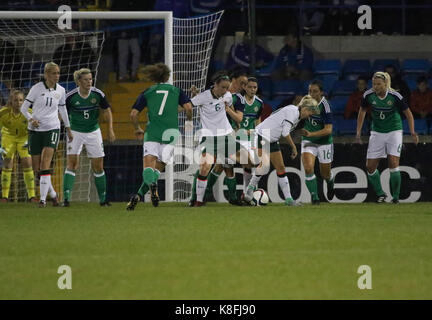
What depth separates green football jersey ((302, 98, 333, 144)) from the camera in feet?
46.8

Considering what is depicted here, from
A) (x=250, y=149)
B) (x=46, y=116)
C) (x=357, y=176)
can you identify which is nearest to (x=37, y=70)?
(x=46, y=116)

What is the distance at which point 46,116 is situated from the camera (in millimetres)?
13586

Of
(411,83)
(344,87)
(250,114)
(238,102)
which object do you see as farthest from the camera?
(411,83)

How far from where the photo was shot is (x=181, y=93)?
12.9 metres

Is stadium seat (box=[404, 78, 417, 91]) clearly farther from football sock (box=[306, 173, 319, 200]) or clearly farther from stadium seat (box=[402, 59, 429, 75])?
football sock (box=[306, 173, 319, 200])

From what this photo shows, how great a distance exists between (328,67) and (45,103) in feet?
22.9

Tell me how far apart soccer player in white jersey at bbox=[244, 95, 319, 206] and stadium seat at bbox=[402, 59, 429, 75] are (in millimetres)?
5371

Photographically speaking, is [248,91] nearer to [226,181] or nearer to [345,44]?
[226,181]

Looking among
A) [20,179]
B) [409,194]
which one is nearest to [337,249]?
[409,194]

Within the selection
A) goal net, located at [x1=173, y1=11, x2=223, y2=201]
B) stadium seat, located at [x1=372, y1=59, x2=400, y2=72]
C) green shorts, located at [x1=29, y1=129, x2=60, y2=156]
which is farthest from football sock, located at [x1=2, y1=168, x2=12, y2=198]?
stadium seat, located at [x1=372, y1=59, x2=400, y2=72]

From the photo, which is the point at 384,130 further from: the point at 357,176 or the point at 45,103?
the point at 45,103

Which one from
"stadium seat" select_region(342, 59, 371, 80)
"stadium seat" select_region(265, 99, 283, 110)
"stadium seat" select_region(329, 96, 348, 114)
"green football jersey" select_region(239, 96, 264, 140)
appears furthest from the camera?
"stadium seat" select_region(342, 59, 371, 80)

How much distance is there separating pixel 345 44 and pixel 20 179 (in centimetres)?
703

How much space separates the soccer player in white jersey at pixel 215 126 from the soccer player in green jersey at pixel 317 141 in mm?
1230
